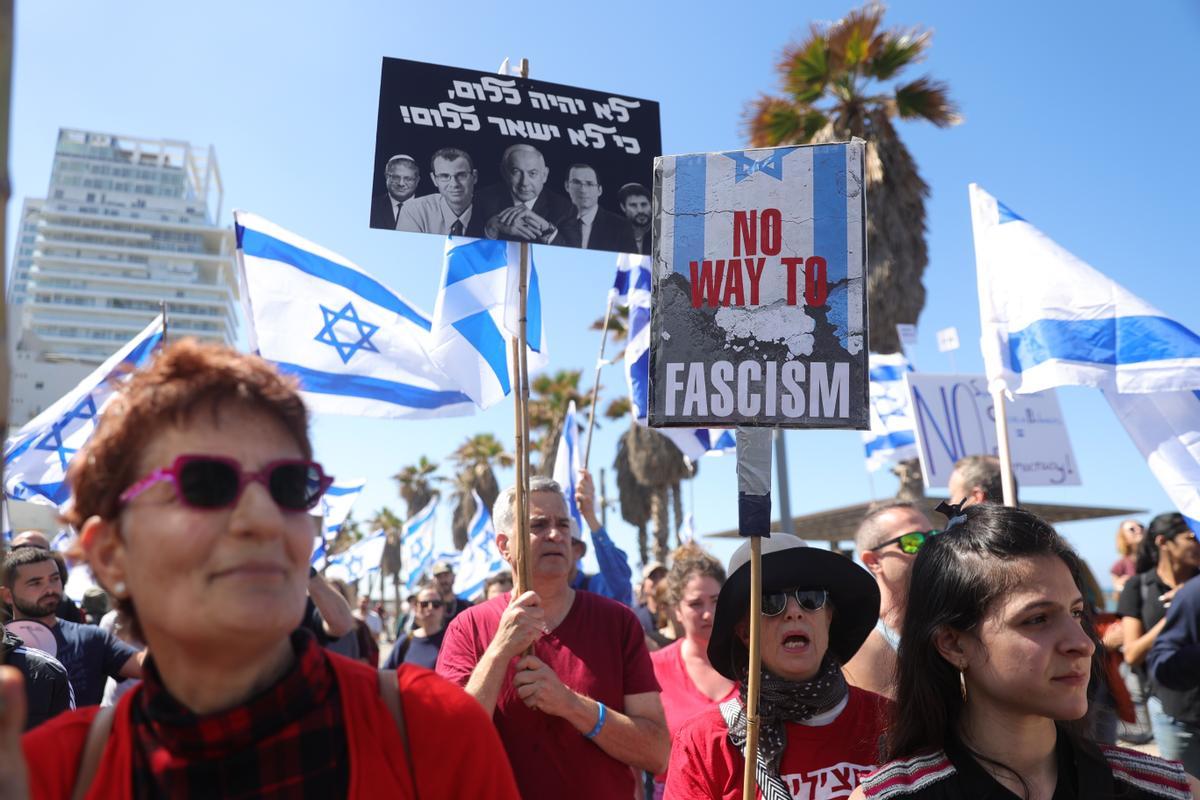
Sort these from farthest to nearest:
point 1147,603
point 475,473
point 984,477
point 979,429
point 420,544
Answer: point 475,473, point 420,544, point 979,429, point 1147,603, point 984,477

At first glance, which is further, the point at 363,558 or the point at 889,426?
the point at 363,558

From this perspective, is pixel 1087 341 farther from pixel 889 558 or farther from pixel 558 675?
pixel 558 675

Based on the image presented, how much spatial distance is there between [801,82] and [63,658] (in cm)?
1448

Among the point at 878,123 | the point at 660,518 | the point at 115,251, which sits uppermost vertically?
the point at 115,251

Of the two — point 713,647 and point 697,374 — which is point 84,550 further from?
point 713,647

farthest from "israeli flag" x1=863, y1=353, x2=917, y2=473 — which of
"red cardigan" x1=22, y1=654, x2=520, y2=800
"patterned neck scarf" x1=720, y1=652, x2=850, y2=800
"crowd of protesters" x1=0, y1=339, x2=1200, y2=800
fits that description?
"red cardigan" x1=22, y1=654, x2=520, y2=800

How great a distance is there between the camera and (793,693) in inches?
112

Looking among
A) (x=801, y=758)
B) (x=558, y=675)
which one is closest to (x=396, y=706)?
(x=801, y=758)

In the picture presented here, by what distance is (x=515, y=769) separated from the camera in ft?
10.6

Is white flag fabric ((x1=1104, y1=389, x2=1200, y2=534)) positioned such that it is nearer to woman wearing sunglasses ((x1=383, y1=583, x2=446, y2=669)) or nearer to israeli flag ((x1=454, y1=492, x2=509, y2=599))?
woman wearing sunglasses ((x1=383, y1=583, x2=446, y2=669))

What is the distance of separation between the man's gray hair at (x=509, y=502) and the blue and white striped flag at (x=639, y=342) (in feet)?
9.45

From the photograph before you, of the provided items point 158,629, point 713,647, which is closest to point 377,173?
point 713,647

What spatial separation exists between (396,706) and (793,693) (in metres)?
1.59

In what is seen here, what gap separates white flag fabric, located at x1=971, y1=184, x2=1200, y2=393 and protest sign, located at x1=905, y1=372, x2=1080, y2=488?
106 inches
